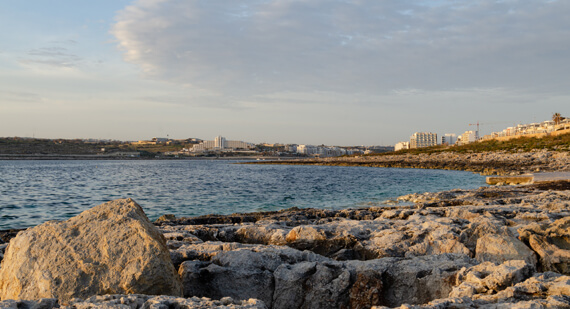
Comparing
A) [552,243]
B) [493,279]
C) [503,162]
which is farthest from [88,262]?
[503,162]

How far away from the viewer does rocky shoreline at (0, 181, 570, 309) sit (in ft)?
12.4

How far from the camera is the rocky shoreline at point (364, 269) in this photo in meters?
3.79

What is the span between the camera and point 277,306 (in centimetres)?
480

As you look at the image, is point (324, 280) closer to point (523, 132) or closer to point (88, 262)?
point (88, 262)

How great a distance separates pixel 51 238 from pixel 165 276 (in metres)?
1.65

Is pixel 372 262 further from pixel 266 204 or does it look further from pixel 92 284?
pixel 266 204

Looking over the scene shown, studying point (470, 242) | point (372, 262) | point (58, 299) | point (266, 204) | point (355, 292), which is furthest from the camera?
point (266, 204)

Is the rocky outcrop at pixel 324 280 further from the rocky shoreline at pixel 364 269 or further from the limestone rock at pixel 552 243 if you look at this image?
the limestone rock at pixel 552 243

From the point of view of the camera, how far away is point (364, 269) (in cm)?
489

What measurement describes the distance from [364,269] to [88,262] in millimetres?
3428

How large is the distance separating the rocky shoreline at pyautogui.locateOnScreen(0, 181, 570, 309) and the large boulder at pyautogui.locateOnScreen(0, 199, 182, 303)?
0.07 m

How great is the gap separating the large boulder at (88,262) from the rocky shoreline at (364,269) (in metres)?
0.07

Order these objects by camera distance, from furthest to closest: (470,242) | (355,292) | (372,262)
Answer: (470,242) → (372,262) → (355,292)

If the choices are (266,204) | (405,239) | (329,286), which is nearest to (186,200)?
(266,204)
